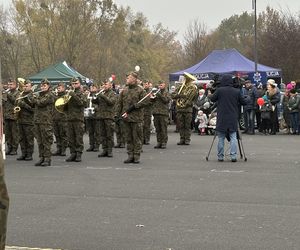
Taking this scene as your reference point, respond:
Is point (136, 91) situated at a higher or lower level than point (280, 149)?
higher

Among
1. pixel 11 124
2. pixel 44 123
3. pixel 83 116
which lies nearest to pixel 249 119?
pixel 83 116

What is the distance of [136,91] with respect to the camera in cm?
1317

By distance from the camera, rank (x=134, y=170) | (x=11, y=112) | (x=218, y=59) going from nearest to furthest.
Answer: (x=134, y=170)
(x=11, y=112)
(x=218, y=59)

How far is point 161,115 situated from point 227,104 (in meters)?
4.52

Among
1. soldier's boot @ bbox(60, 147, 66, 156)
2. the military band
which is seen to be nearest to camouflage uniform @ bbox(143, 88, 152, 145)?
the military band

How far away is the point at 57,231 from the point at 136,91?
6.82 meters

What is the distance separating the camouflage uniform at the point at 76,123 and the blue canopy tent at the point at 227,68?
14.1 meters

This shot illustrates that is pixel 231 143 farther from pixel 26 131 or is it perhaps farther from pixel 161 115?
pixel 26 131

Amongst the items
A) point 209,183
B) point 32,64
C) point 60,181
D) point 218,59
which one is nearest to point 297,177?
point 209,183

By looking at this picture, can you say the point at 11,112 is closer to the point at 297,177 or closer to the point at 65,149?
the point at 65,149

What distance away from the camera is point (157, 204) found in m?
8.20

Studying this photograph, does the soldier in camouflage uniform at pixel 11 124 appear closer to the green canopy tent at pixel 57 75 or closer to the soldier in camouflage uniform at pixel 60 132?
the soldier in camouflage uniform at pixel 60 132

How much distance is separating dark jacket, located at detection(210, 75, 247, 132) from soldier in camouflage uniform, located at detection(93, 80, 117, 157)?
9.82 ft

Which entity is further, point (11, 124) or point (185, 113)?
point (185, 113)
